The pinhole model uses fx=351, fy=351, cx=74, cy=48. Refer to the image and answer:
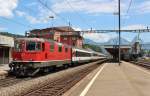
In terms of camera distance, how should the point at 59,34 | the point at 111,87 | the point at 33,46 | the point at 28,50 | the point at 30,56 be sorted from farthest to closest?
the point at 59,34 < the point at 33,46 < the point at 28,50 < the point at 30,56 < the point at 111,87

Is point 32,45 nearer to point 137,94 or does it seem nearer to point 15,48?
point 15,48

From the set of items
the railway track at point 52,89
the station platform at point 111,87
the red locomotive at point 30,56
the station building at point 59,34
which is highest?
Answer: the station building at point 59,34

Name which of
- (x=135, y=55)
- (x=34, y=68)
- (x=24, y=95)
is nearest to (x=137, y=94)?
(x=24, y=95)

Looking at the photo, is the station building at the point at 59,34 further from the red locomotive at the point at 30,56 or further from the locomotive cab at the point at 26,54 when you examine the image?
the locomotive cab at the point at 26,54

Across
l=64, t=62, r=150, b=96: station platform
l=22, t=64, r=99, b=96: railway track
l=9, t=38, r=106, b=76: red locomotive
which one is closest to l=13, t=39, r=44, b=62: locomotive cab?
l=9, t=38, r=106, b=76: red locomotive

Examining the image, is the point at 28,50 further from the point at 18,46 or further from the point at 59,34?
the point at 59,34

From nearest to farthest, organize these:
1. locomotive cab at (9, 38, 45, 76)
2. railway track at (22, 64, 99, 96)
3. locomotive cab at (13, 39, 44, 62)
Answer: railway track at (22, 64, 99, 96) → locomotive cab at (9, 38, 45, 76) → locomotive cab at (13, 39, 44, 62)

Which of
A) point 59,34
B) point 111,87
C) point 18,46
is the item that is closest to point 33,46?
point 18,46

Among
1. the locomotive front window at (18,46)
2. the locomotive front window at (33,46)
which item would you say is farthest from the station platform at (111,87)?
the locomotive front window at (18,46)

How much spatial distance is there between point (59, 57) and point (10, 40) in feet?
57.0

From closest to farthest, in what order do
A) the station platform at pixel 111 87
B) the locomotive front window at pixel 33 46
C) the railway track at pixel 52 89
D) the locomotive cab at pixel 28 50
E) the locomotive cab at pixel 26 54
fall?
the station platform at pixel 111 87 → the railway track at pixel 52 89 → the locomotive cab at pixel 26 54 → the locomotive cab at pixel 28 50 → the locomotive front window at pixel 33 46

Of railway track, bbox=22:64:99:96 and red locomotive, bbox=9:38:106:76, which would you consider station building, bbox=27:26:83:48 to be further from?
railway track, bbox=22:64:99:96

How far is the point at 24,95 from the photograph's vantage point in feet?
52.0

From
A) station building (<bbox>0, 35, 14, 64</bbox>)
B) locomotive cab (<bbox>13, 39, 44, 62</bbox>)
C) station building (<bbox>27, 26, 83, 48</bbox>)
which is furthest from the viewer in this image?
station building (<bbox>27, 26, 83, 48</bbox>)
